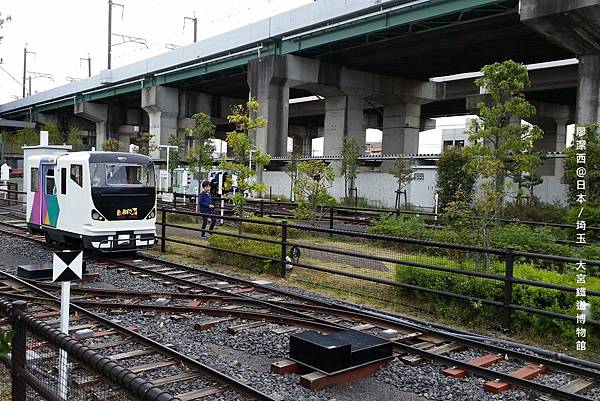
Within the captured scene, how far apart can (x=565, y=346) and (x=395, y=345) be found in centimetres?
242

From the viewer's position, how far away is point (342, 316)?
898 cm

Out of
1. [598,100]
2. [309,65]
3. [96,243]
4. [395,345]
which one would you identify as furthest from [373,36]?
[395,345]

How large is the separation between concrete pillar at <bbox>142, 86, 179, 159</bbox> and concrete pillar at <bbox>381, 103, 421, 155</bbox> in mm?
20257

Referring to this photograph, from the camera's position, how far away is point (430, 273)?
31.9ft

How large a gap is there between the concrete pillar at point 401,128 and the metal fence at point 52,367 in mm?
42974

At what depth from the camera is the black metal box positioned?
614 centimetres

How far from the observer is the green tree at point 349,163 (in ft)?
120


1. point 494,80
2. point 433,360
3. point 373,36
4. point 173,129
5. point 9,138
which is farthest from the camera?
point 9,138

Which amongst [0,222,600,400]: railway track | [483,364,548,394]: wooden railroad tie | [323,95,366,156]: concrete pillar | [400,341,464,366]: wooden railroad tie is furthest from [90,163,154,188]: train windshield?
[323,95,366,156]: concrete pillar

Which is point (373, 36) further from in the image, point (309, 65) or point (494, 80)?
point (494, 80)

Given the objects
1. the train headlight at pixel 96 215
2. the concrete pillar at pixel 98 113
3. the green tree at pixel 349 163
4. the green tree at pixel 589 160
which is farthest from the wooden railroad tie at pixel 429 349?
the concrete pillar at pixel 98 113

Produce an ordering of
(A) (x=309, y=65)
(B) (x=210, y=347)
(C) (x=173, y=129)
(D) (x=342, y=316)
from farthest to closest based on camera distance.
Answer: (C) (x=173, y=129), (A) (x=309, y=65), (D) (x=342, y=316), (B) (x=210, y=347)

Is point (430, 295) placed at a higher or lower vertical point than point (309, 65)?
lower

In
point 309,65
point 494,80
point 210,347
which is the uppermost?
point 309,65
